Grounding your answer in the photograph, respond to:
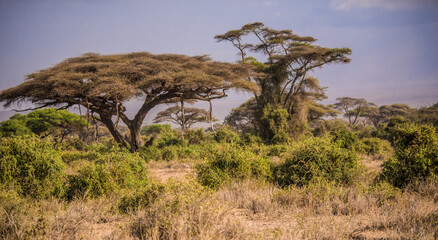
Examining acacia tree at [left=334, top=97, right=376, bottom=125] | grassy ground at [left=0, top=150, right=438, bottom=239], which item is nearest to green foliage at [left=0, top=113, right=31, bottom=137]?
grassy ground at [left=0, top=150, right=438, bottom=239]

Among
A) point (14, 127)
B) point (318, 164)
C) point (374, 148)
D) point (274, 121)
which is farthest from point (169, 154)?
point (14, 127)

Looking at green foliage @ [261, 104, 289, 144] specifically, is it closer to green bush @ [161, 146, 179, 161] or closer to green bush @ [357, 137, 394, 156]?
green bush @ [357, 137, 394, 156]

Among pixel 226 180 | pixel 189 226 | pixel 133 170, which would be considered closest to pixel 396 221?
pixel 189 226

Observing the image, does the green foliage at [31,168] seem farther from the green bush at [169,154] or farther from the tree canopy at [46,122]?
the tree canopy at [46,122]

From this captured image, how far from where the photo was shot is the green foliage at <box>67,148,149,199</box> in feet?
19.3

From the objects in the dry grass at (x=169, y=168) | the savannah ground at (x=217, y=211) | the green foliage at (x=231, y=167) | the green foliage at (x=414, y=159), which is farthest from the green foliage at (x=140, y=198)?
the dry grass at (x=169, y=168)

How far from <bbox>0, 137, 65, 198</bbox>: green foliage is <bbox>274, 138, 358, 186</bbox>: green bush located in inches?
201

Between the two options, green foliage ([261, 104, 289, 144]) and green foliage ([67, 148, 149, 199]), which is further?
green foliage ([261, 104, 289, 144])

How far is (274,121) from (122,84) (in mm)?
11681

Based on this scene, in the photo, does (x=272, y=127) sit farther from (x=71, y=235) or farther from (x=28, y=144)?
(x=71, y=235)

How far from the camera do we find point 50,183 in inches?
226

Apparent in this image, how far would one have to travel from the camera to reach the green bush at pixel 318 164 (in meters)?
6.18

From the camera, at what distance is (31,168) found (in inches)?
225

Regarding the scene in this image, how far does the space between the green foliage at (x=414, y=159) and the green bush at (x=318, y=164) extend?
0.82 metres
